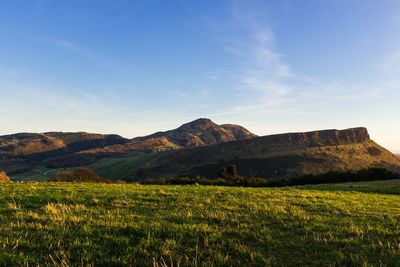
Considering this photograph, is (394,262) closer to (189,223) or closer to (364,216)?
(189,223)

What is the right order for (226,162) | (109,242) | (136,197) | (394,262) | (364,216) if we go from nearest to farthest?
(394,262) → (109,242) → (364,216) → (136,197) → (226,162)

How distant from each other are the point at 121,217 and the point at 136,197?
7.35m

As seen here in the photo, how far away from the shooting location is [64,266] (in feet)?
26.0

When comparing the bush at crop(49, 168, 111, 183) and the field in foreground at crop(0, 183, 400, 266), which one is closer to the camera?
the field in foreground at crop(0, 183, 400, 266)

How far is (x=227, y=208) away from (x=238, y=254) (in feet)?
26.8

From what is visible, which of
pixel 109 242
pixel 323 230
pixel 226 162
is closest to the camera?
pixel 109 242

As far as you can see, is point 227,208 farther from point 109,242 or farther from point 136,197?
point 109,242

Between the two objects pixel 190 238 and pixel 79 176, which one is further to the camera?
pixel 79 176

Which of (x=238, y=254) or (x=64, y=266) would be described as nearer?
A: (x=64, y=266)

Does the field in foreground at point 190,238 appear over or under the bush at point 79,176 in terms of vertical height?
over

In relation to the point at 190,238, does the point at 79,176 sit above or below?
below

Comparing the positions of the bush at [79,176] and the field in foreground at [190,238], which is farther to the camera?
the bush at [79,176]

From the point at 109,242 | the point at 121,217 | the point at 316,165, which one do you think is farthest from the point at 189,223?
the point at 316,165

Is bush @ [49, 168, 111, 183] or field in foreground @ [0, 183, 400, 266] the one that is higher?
field in foreground @ [0, 183, 400, 266]
